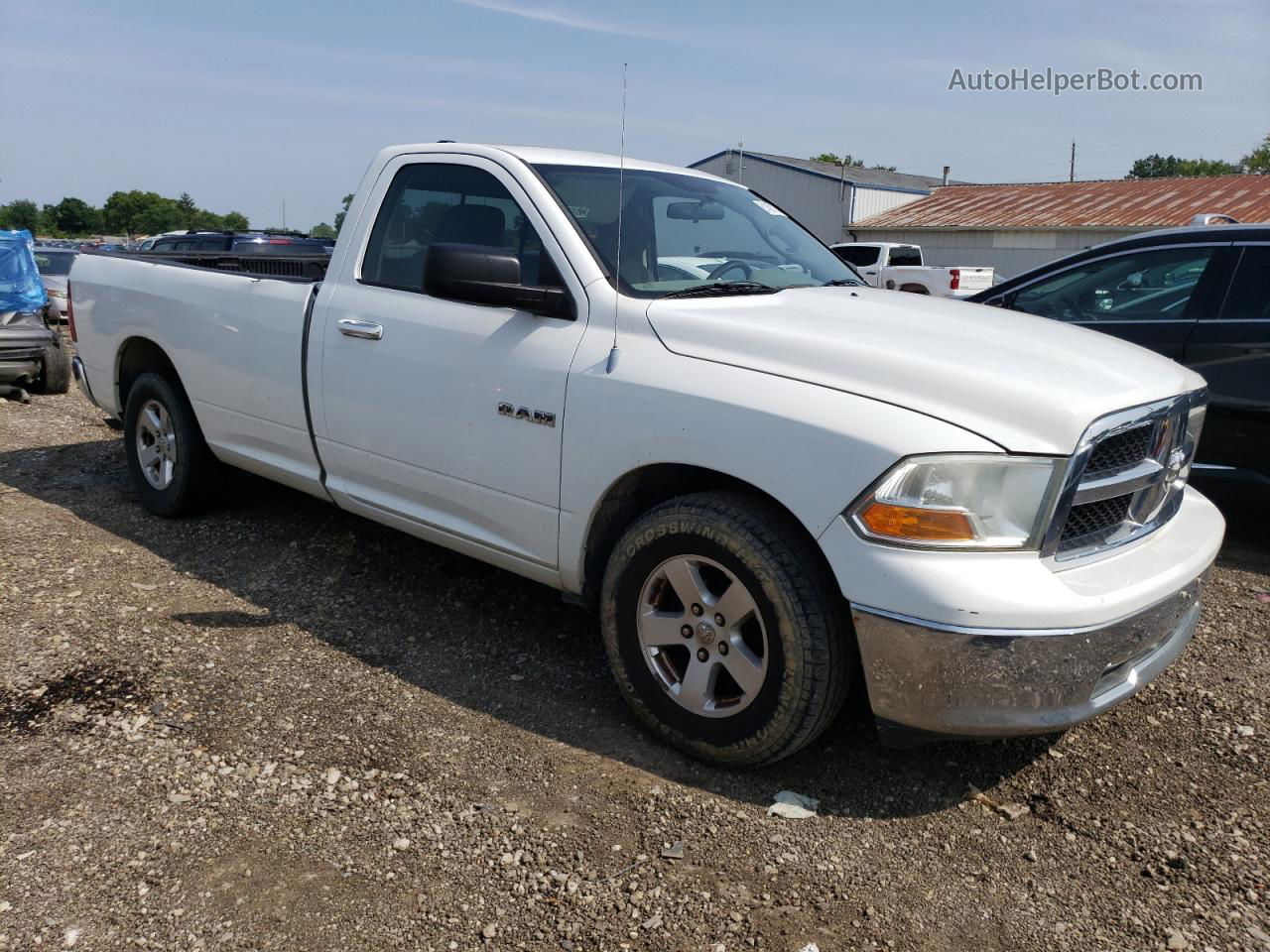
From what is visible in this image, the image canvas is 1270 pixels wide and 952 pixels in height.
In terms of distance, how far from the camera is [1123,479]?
2900 mm

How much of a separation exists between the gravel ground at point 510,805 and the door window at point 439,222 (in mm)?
1491

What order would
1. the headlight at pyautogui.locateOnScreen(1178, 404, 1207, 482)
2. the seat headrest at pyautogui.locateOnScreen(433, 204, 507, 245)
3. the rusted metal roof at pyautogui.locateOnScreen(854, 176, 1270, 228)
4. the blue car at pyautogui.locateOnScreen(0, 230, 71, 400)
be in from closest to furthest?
the headlight at pyautogui.locateOnScreen(1178, 404, 1207, 482), the seat headrest at pyautogui.locateOnScreen(433, 204, 507, 245), the blue car at pyautogui.locateOnScreen(0, 230, 71, 400), the rusted metal roof at pyautogui.locateOnScreen(854, 176, 1270, 228)

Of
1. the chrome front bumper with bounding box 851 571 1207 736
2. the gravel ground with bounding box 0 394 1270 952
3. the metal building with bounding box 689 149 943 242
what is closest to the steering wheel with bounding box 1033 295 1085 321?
the gravel ground with bounding box 0 394 1270 952

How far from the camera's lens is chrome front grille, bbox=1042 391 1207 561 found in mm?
2682

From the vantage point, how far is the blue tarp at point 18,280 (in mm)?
10141

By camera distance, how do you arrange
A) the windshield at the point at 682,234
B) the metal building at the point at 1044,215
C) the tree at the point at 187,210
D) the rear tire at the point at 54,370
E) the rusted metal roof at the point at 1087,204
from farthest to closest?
the tree at the point at 187,210 < the metal building at the point at 1044,215 < the rusted metal roof at the point at 1087,204 < the rear tire at the point at 54,370 < the windshield at the point at 682,234

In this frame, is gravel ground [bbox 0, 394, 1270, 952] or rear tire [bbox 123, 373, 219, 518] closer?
gravel ground [bbox 0, 394, 1270, 952]

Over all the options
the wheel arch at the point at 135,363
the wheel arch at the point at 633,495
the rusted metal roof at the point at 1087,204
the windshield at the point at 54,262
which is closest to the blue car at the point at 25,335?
the wheel arch at the point at 135,363

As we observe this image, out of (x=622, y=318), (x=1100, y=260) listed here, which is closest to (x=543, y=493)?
(x=622, y=318)

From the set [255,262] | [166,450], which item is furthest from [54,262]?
[166,450]

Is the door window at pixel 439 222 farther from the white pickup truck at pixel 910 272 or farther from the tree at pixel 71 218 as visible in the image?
the tree at pixel 71 218

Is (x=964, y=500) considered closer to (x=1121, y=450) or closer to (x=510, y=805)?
(x=1121, y=450)

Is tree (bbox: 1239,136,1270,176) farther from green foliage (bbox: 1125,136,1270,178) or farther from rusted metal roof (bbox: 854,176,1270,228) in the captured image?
rusted metal roof (bbox: 854,176,1270,228)

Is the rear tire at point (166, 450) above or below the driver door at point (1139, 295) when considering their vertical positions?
below
